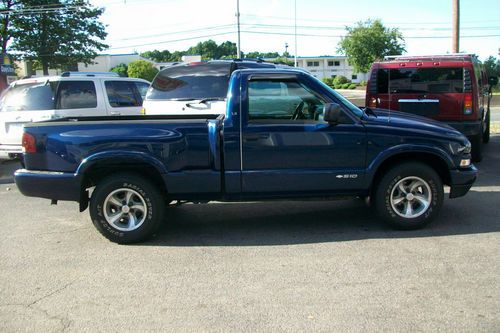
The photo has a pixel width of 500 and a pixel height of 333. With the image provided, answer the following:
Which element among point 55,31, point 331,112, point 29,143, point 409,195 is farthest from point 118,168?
point 55,31

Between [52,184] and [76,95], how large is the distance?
5.01m

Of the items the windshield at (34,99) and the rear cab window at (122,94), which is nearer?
the windshield at (34,99)

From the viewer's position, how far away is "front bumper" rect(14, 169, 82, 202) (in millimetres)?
5277

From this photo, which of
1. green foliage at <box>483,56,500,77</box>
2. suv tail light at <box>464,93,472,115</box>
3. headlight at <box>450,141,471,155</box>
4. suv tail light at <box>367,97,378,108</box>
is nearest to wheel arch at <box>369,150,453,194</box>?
headlight at <box>450,141,471,155</box>

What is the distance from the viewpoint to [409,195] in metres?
5.58

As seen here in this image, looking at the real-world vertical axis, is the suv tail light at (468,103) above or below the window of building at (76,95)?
below

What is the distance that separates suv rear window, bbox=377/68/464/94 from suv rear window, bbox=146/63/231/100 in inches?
122

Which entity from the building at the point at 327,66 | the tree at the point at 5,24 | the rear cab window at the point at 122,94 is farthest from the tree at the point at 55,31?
the building at the point at 327,66

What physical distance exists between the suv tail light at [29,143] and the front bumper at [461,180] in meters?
4.80

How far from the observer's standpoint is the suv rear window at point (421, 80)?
884 centimetres

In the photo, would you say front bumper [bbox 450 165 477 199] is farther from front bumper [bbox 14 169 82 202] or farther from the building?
the building

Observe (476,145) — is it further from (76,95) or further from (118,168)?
(76,95)

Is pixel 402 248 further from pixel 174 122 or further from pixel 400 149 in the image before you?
→ pixel 174 122

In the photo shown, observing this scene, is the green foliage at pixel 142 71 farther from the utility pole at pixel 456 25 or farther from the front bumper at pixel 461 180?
the front bumper at pixel 461 180
